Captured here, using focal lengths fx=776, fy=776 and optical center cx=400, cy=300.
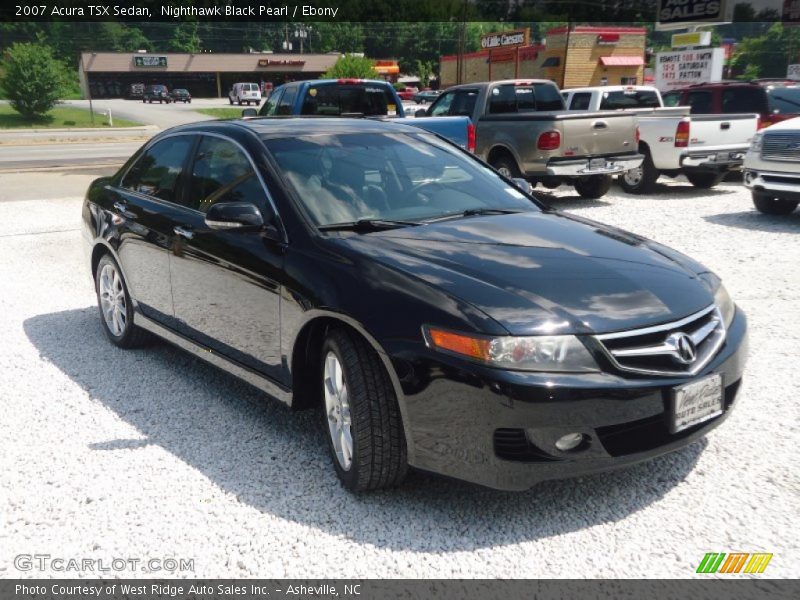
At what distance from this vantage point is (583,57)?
5169cm

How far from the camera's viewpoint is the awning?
5219 cm

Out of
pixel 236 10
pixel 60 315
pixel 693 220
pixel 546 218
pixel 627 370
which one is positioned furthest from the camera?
pixel 236 10

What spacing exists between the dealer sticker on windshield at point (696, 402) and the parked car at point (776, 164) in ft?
25.8

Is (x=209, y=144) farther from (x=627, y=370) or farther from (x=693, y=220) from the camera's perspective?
(x=693, y=220)

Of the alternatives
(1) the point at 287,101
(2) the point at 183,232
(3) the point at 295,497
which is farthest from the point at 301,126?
(1) the point at 287,101

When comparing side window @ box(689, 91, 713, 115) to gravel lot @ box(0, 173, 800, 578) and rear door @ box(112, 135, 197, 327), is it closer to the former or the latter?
gravel lot @ box(0, 173, 800, 578)

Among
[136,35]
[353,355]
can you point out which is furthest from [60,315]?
[136,35]

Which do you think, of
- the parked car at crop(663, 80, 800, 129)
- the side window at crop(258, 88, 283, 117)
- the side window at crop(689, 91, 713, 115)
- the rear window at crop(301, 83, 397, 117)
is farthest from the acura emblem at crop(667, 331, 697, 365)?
the side window at crop(689, 91, 713, 115)

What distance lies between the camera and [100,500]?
3523 mm

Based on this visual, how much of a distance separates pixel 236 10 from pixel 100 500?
109m

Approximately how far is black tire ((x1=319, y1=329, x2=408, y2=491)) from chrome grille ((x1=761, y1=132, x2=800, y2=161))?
867 cm

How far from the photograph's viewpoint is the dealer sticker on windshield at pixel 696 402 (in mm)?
3078

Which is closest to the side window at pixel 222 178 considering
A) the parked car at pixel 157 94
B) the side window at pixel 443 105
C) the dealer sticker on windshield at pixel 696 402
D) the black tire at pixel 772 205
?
the dealer sticker on windshield at pixel 696 402

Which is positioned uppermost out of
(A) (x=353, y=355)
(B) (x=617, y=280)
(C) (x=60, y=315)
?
(B) (x=617, y=280)
